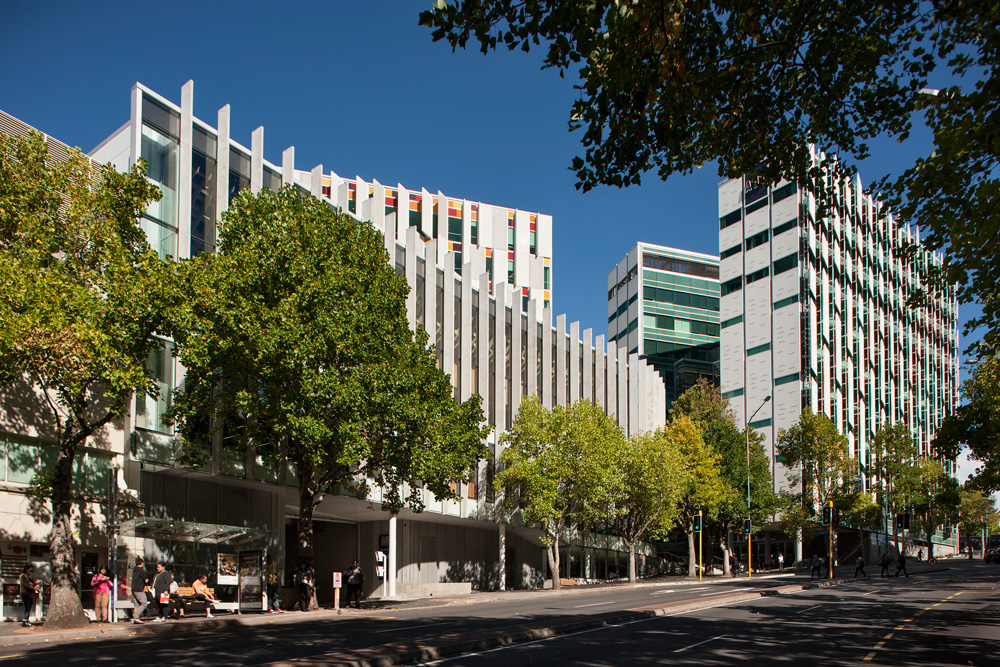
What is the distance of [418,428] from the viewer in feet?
94.8

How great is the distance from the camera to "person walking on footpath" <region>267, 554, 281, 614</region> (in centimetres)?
2952

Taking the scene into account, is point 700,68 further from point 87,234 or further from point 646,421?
point 646,421

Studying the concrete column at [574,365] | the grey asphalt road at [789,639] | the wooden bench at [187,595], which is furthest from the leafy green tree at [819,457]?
the wooden bench at [187,595]

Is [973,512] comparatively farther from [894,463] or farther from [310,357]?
[310,357]

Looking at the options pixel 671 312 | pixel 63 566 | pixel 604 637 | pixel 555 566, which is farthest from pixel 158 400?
pixel 671 312

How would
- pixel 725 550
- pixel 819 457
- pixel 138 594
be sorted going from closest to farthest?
pixel 138 594, pixel 725 550, pixel 819 457

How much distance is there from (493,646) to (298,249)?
50.8 feet

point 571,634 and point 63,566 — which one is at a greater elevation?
point 63,566

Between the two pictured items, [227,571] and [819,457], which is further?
[819,457]

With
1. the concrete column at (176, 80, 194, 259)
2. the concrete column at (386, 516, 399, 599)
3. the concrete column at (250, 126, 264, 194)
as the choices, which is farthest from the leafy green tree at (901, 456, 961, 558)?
the concrete column at (176, 80, 194, 259)

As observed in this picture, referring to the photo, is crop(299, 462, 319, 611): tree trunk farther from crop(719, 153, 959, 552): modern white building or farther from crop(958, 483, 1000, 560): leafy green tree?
crop(958, 483, 1000, 560): leafy green tree

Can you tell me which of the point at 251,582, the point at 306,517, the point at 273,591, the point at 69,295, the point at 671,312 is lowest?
the point at 273,591

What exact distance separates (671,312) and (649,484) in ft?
206

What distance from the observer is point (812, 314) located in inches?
3413
